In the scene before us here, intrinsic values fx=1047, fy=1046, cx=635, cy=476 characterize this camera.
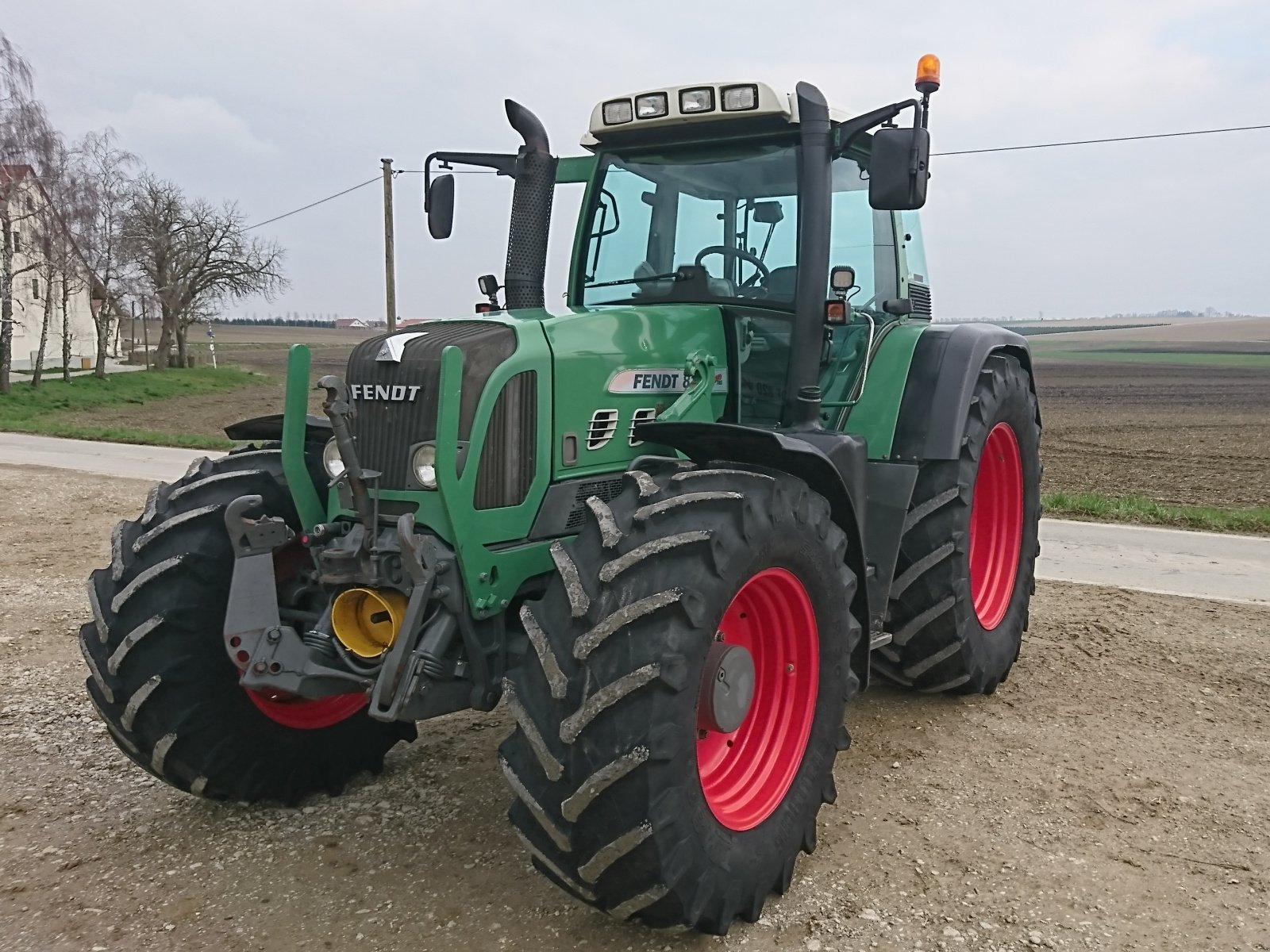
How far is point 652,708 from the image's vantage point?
2600 mm

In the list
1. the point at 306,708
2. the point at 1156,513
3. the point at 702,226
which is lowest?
the point at 1156,513

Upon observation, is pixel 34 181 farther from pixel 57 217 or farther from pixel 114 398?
pixel 114 398

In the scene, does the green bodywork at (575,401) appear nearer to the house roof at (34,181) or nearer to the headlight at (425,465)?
the headlight at (425,465)

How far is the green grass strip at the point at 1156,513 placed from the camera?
28.5 ft

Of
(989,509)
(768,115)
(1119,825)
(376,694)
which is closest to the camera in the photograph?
(376,694)

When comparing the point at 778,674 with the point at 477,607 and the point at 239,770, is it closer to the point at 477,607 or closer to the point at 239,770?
the point at 477,607

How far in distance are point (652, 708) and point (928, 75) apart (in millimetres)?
2553

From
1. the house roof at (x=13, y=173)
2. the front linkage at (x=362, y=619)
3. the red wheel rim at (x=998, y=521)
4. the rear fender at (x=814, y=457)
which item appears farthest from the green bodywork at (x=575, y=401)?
the house roof at (x=13, y=173)

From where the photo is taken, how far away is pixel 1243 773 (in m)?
3.95

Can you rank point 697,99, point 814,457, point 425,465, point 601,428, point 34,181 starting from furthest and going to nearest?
point 34,181 → point 697,99 → point 601,428 → point 814,457 → point 425,465

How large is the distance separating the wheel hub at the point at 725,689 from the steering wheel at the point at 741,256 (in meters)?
1.68

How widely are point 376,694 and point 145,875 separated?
1.06 m

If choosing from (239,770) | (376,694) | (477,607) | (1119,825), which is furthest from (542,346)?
(1119,825)

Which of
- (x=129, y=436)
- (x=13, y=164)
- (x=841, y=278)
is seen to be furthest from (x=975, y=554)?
(x=13, y=164)
